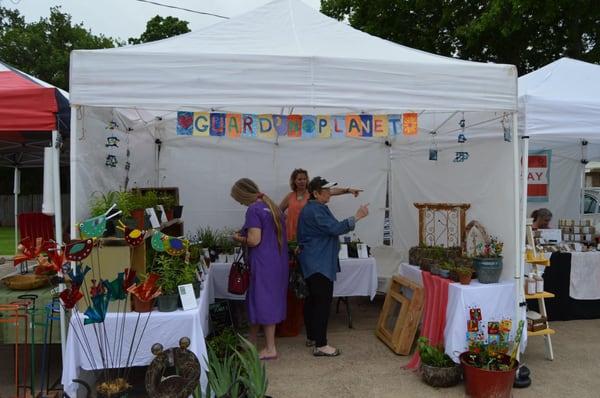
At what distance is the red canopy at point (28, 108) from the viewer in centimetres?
282

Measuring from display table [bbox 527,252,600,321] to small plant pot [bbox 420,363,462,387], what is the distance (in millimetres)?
1943

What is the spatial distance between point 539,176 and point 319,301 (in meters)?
4.59

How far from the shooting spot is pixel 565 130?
12.0 feet

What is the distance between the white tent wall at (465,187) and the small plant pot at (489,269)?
4.1 inches

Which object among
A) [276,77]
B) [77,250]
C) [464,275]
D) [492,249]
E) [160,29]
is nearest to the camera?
[77,250]

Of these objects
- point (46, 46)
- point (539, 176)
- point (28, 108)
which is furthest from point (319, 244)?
point (46, 46)

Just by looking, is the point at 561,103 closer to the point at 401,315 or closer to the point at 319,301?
the point at 401,315

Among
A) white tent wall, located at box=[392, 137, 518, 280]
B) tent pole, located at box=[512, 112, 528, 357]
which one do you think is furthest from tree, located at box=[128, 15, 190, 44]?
tent pole, located at box=[512, 112, 528, 357]

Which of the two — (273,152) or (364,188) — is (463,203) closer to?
(364,188)

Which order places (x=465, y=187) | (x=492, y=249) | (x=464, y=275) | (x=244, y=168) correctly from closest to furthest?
(x=464, y=275) < (x=492, y=249) < (x=465, y=187) < (x=244, y=168)

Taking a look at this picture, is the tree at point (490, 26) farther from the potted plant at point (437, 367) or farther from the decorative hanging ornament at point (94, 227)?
the decorative hanging ornament at point (94, 227)

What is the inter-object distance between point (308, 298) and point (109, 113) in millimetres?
2233

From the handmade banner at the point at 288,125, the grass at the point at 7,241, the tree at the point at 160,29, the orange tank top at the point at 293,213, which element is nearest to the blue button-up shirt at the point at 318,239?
the handmade banner at the point at 288,125

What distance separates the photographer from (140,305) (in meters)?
2.67
